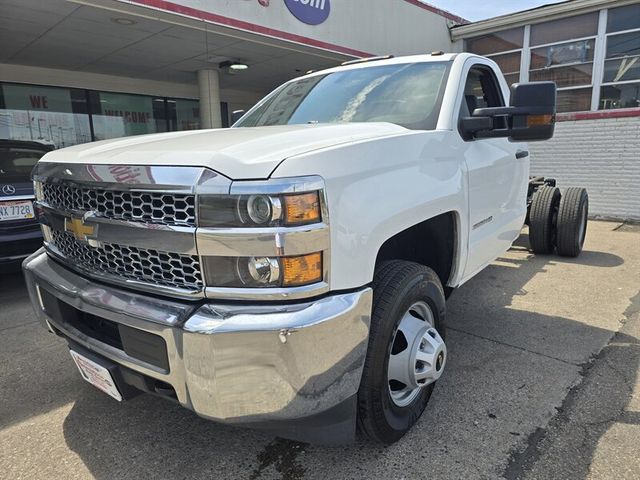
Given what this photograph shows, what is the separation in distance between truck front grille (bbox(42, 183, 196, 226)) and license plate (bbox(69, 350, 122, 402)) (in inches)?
26.7

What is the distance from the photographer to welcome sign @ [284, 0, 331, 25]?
835 centimetres

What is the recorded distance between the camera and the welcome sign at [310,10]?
8352 millimetres

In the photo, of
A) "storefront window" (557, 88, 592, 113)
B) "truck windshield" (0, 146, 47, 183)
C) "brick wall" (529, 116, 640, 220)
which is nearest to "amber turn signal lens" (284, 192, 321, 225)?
"truck windshield" (0, 146, 47, 183)

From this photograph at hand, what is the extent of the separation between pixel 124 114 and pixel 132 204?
10.5m

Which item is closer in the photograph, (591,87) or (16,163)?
(16,163)

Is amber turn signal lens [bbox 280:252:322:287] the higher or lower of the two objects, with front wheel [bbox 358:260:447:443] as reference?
higher

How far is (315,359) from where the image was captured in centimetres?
171

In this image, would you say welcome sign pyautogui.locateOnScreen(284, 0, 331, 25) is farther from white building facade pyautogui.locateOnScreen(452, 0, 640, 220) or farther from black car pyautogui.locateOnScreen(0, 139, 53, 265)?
black car pyautogui.locateOnScreen(0, 139, 53, 265)

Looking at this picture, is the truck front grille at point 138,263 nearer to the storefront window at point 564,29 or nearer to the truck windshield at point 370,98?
the truck windshield at point 370,98

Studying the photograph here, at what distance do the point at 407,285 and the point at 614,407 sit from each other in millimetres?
1510

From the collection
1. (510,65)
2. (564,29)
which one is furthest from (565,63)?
(510,65)

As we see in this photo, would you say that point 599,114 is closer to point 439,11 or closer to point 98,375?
point 439,11

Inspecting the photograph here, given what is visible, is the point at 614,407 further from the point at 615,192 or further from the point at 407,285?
the point at 615,192

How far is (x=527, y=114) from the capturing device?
2.66 meters
